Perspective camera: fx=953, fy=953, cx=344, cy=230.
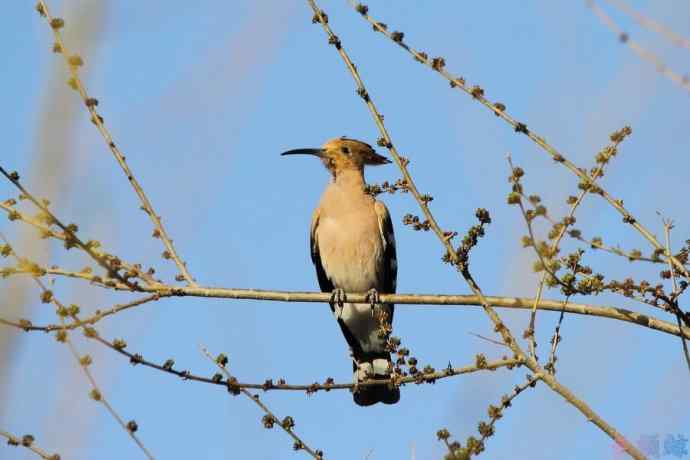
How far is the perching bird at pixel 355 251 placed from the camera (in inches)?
279

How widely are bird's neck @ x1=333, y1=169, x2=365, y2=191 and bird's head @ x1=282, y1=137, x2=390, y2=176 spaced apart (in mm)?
27

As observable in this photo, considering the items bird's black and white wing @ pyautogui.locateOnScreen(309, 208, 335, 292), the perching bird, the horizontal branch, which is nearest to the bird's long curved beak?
the perching bird

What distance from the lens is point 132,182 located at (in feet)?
14.1

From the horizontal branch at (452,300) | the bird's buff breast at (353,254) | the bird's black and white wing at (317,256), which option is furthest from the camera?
the bird's black and white wing at (317,256)

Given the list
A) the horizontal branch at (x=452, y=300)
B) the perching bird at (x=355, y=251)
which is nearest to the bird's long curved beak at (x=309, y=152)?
the perching bird at (x=355, y=251)

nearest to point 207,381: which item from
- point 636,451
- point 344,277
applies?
point 636,451

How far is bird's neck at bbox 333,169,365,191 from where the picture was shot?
7.46m

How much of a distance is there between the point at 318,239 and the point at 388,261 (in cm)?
57

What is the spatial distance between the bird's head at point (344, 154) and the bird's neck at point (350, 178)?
0.03 meters

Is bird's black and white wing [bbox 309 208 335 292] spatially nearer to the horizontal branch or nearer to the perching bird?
the perching bird

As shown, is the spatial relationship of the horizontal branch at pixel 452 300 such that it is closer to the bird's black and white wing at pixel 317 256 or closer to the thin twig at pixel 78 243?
the thin twig at pixel 78 243

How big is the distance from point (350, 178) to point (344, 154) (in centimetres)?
29

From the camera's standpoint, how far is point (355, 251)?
23.2ft

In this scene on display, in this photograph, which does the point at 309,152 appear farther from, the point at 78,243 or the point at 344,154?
the point at 78,243
